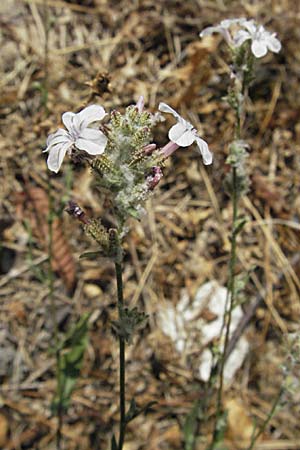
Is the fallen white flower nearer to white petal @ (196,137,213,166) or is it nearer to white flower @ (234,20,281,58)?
white flower @ (234,20,281,58)

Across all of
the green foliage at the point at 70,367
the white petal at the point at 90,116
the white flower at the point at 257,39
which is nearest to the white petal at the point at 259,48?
the white flower at the point at 257,39

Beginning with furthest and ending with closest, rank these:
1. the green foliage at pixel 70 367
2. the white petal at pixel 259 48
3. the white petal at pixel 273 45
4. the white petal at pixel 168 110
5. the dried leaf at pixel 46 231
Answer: the dried leaf at pixel 46 231
the green foliage at pixel 70 367
the white petal at pixel 273 45
the white petal at pixel 259 48
the white petal at pixel 168 110

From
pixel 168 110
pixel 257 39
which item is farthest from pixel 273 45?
pixel 168 110

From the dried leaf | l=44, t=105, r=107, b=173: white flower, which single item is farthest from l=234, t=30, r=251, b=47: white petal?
the dried leaf

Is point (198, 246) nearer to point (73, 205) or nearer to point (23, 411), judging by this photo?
point (23, 411)

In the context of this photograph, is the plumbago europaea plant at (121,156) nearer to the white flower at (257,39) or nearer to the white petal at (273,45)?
the white flower at (257,39)
